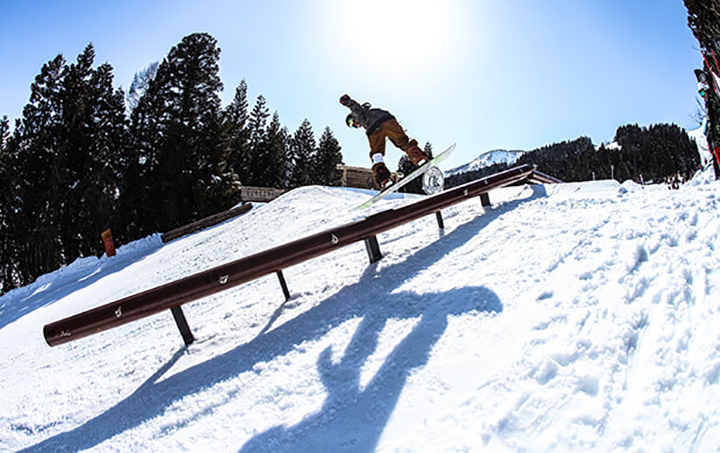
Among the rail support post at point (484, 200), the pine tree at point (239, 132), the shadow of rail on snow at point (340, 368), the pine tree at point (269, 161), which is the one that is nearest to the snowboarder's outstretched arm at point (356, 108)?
the rail support post at point (484, 200)

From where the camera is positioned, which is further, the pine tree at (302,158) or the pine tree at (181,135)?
the pine tree at (302,158)

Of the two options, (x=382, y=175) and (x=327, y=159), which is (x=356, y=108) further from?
(x=327, y=159)

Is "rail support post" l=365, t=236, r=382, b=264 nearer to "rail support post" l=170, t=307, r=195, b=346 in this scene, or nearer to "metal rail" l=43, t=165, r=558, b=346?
"metal rail" l=43, t=165, r=558, b=346

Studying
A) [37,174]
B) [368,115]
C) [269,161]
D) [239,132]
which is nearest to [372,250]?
[368,115]

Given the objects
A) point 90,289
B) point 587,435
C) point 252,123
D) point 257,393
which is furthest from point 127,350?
point 252,123

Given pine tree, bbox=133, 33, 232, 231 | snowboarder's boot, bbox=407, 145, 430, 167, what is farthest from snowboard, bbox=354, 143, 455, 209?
pine tree, bbox=133, 33, 232, 231

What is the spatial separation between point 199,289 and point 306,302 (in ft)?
3.95

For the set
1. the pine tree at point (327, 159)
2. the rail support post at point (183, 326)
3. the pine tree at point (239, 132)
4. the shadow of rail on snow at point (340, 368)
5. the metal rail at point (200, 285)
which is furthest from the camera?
the pine tree at point (327, 159)

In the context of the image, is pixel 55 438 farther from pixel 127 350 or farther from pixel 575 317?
pixel 575 317

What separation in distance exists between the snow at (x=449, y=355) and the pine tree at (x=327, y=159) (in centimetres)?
4135

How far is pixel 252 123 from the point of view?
4884 centimetres

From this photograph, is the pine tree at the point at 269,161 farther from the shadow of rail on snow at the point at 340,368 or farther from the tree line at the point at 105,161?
the shadow of rail on snow at the point at 340,368

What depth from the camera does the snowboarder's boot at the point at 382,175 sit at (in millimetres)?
7099

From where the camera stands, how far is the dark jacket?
736 centimetres
